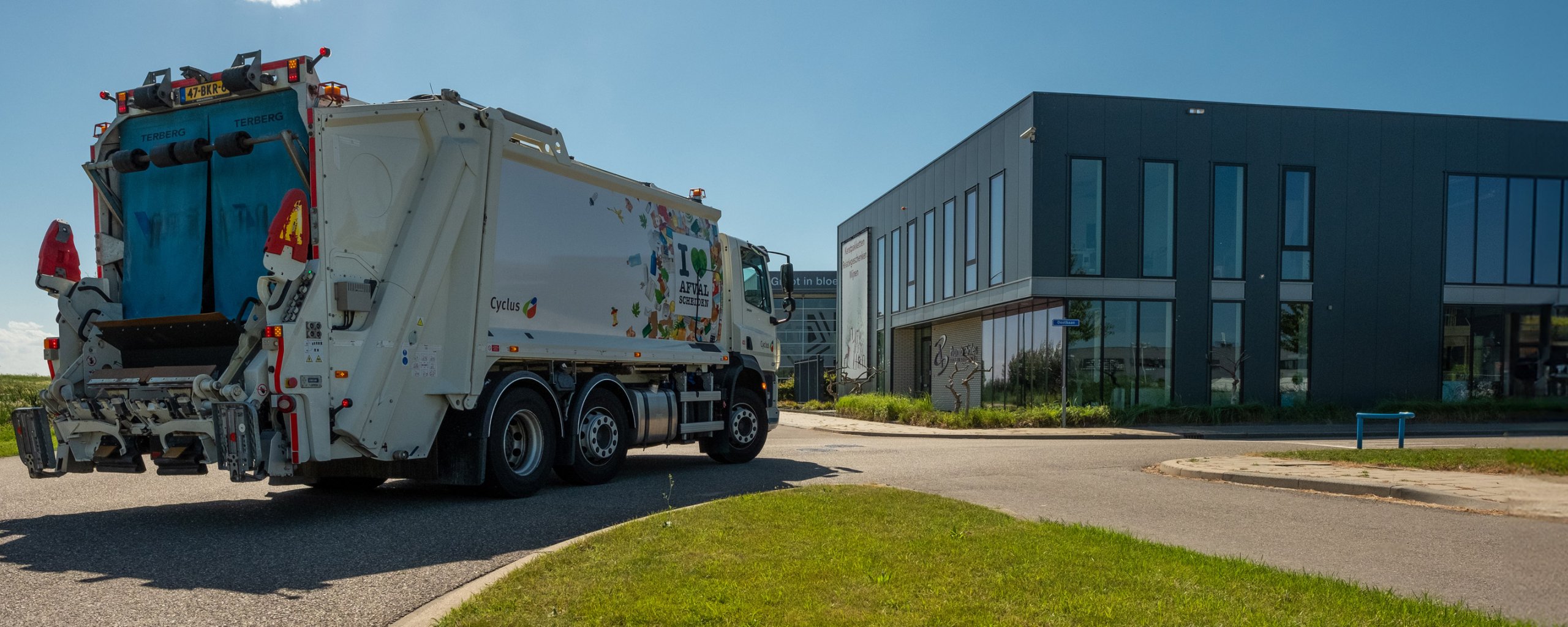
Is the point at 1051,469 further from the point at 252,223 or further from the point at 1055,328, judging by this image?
the point at 1055,328

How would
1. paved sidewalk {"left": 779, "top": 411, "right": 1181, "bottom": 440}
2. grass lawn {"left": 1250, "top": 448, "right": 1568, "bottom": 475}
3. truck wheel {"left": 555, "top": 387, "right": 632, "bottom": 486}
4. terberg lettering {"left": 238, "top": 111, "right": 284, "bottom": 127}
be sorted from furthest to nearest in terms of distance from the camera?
paved sidewalk {"left": 779, "top": 411, "right": 1181, "bottom": 440}
grass lawn {"left": 1250, "top": 448, "right": 1568, "bottom": 475}
truck wheel {"left": 555, "top": 387, "right": 632, "bottom": 486}
terberg lettering {"left": 238, "top": 111, "right": 284, "bottom": 127}

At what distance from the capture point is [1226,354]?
81.6ft

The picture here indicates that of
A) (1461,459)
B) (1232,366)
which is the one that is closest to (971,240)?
(1232,366)

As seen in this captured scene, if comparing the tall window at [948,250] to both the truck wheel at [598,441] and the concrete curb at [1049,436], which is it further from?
the truck wheel at [598,441]

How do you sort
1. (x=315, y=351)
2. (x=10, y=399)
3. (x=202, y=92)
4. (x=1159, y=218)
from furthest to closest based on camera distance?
(x=1159, y=218)
(x=10, y=399)
(x=202, y=92)
(x=315, y=351)

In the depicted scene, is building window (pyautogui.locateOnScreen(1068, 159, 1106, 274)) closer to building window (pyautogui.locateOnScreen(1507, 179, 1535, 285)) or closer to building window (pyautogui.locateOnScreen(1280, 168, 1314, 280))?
building window (pyautogui.locateOnScreen(1280, 168, 1314, 280))

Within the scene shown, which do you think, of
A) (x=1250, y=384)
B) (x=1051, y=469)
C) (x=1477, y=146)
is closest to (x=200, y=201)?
(x=1051, y=469)

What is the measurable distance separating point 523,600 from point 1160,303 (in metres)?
22.3

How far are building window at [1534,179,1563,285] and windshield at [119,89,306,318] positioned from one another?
28953mm

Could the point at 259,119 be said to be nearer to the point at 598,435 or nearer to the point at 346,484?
the point at 346,484

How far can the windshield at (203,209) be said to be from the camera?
8.33 metres

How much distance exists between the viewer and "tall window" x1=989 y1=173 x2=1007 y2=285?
2658 centimetres

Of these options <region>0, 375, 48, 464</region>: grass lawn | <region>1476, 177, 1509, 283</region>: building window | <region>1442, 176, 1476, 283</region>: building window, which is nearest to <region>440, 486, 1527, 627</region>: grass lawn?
<region>0, 375, 48, 464</region>: grass lawn

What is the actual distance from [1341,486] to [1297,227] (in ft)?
54.7
